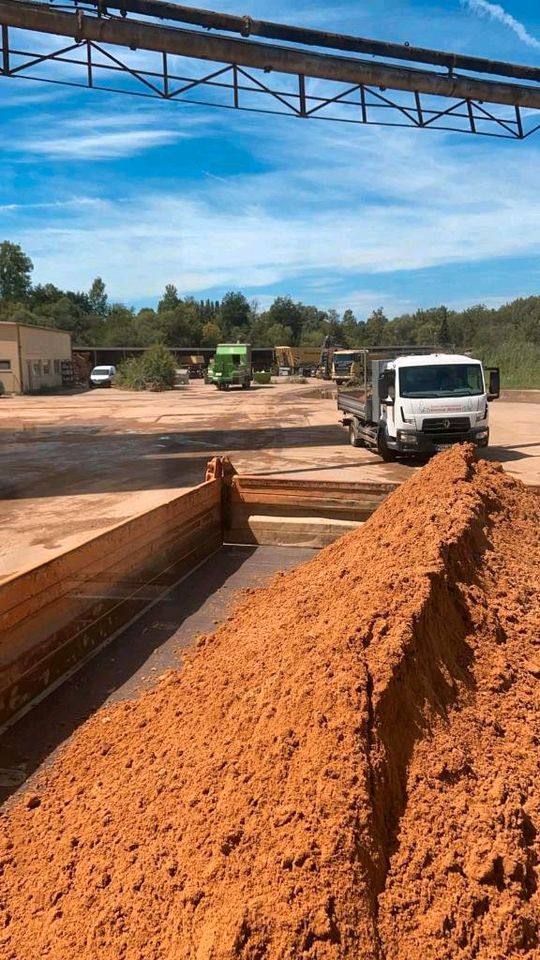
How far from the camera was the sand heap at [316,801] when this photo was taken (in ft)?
5.96

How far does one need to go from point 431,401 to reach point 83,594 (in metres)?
9.89

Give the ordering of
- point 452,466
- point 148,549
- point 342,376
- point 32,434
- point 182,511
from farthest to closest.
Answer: point 342,376 < point 32,434 < point 452,466 < point 182,511 < point 148,549

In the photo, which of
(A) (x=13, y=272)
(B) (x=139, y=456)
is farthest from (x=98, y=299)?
(B) (x=139, y=456)

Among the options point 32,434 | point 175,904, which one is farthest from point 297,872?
point 32,434

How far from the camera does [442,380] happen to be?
1270 cm

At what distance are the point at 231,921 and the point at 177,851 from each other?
35cm

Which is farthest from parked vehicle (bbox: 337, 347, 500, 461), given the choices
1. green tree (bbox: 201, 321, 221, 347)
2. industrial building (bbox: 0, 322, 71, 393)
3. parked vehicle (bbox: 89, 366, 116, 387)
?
green tree (bbox: 201, 321, 221, 347)

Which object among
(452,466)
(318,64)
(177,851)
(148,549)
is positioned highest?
(318,64)

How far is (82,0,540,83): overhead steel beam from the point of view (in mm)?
11016

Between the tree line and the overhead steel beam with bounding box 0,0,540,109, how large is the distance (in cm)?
5352

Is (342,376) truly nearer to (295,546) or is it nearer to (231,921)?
(295,546)

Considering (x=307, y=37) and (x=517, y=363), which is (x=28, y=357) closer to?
(x=517, y=363)

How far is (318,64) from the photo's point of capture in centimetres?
1215

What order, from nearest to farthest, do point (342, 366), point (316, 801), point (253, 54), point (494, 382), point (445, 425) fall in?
point (316, 801) → point (253, 54) → point (445, 425) → point (494, 382) → point (342, 366)
